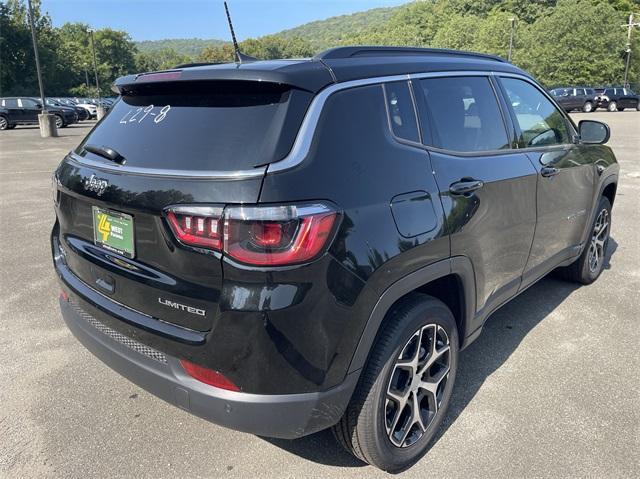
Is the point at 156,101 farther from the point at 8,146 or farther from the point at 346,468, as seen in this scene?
the point at 8,146

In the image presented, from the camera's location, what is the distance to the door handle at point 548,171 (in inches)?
135

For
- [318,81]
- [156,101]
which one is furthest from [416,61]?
[156,101]

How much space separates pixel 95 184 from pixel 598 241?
169 inches

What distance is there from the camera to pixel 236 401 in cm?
198

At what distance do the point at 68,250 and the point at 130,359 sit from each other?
79 centimetres

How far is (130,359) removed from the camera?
2293mm

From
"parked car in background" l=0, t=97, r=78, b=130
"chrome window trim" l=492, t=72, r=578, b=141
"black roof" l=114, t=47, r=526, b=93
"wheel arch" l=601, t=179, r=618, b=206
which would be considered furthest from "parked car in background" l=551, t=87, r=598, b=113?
"black roof" l=114, t=47, r=526, b=93

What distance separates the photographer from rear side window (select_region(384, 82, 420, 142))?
238 cm

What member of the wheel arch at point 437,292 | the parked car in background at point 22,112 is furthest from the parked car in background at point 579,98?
the wheel arch at point 437,292

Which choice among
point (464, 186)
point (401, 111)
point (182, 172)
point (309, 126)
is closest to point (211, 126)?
point (182, 172)

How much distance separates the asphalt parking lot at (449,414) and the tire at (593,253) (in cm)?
24

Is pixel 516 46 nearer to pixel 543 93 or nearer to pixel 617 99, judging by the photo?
pixel 617 99

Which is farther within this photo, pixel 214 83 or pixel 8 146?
pixel 8 146

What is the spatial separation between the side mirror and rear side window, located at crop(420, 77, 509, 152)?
137cm
